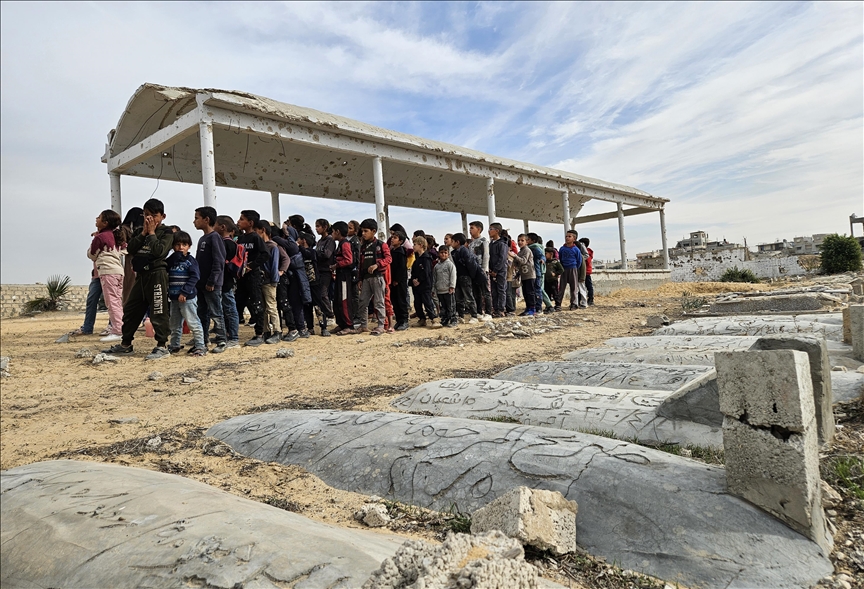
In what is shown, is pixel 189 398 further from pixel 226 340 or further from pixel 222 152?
pixel 222 152

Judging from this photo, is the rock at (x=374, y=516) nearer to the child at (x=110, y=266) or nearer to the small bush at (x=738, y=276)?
the child at (x=110, y=266)

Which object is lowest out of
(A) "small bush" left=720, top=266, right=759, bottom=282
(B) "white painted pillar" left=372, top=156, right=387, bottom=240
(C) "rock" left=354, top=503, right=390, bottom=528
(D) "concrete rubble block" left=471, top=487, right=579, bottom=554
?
(C) "rock" left=354, top=503, right=390, bottom=528

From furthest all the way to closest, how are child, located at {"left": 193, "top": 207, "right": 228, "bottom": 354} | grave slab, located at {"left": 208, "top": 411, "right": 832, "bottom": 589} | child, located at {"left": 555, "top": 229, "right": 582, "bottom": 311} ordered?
child, located at {"left": 555, "top": 229, "right": 582, "bottom": 311}, child, located at {"left": 193, "top": 207, "right": 228, "bottom": 354}, grave slab, located at {"left": 208, "top": 411, "right": 832, "bottom": 589}

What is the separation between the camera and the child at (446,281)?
27.5 feet

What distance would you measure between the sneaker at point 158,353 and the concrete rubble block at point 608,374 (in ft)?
12.6

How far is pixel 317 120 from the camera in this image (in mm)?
8516

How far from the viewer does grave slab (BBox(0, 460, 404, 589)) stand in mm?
1297

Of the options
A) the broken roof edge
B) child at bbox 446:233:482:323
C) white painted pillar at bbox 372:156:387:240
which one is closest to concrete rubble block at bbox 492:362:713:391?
child at bbox 446:233:482:323

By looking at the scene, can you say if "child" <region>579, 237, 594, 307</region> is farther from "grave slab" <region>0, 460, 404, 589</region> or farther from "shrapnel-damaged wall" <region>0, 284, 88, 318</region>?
"shrapnel-damaged wall" <region>0, 284, 88, 318</region>

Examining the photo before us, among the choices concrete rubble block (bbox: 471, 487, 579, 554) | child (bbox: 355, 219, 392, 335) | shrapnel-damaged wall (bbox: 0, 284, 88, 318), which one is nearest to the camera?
concrete rubble block (bbox: 471, 487, 579, 554)

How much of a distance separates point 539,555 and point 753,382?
45.4 inches

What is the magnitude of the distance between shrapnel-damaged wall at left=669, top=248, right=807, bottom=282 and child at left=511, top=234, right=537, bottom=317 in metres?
19.1

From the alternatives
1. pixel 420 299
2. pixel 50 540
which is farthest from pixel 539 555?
pixel 420 299

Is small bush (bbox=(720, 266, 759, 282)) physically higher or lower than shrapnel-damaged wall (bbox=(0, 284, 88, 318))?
lower
